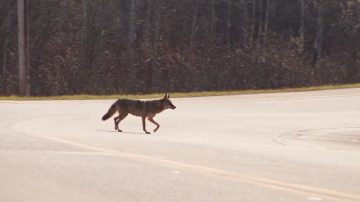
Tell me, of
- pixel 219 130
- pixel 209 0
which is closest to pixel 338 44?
pixel 209 0

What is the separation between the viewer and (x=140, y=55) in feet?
129

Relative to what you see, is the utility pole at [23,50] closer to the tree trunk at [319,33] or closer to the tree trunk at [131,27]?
the tree trunk at [131,27]

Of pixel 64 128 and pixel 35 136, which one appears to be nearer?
pixel 35 136

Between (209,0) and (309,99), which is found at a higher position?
(209,0)

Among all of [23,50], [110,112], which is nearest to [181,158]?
[110,112]

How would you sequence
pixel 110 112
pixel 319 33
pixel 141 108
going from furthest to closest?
pixel 319 33, pixel 110 112, pixel 141 108

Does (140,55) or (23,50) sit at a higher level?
(23,50)

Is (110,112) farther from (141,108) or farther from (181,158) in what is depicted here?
(181,158)

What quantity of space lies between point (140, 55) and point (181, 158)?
28.4 metres

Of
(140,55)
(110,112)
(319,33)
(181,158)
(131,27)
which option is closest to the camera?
(181,158)

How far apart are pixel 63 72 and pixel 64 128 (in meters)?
19.8

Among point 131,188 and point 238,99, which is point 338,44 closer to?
point 238,99

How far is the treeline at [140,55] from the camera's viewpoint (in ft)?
122

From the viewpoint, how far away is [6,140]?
45.4 ft
